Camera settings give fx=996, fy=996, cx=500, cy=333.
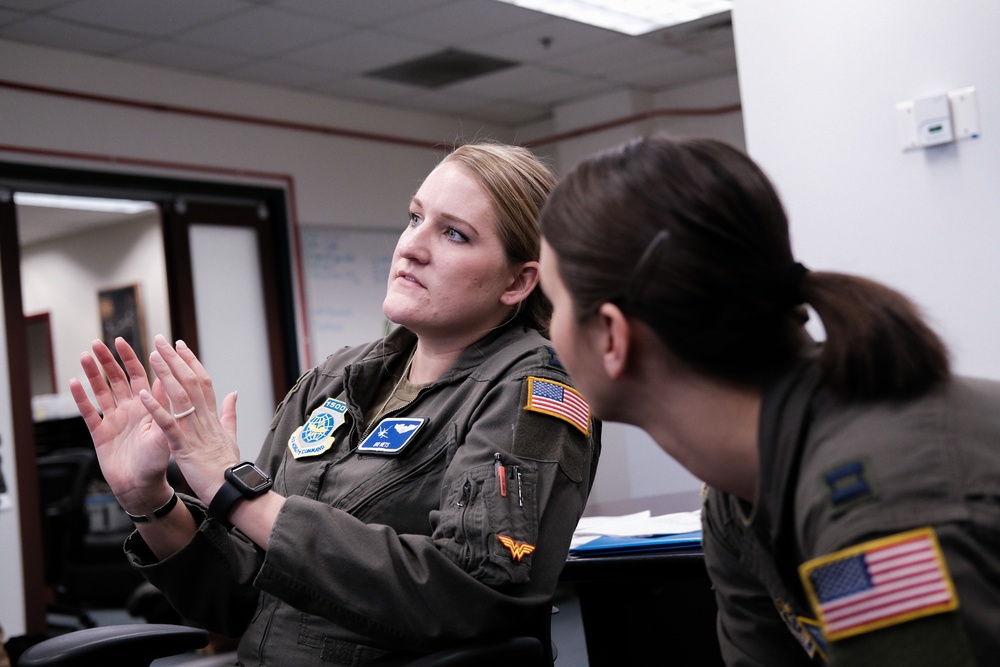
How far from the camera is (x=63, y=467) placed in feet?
19.0

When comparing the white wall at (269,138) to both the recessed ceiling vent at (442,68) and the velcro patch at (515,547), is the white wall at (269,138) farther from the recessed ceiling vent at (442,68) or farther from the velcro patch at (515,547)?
the velcro patch at (515,547)

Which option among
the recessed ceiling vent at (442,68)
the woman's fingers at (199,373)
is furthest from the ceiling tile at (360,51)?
the woman's fingers at (199,373)

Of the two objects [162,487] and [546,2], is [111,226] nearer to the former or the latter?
[546,2]

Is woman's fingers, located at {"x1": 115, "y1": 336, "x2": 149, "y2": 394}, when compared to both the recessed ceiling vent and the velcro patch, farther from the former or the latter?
the recessed ceiling vent

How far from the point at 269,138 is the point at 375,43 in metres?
1.01

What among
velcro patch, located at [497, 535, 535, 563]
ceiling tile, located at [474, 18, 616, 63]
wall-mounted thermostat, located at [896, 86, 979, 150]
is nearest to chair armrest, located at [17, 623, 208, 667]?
velcro patch, located at [497, 535, 535, 563]

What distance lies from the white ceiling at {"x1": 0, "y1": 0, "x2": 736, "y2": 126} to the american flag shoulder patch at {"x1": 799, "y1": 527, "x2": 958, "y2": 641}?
4471mm

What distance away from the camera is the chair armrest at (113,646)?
4.44ft

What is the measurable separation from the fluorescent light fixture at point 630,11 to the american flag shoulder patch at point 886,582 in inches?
181

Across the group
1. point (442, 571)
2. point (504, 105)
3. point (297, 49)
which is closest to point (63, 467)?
point (297, 49)

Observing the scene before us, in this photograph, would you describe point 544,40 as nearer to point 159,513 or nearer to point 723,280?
point 159,513

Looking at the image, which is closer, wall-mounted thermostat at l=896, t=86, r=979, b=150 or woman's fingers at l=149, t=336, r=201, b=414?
woman's fingers at l=149, t=336, r=201, b=414

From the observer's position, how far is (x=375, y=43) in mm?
5379

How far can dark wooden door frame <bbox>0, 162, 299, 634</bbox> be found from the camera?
475 cm
